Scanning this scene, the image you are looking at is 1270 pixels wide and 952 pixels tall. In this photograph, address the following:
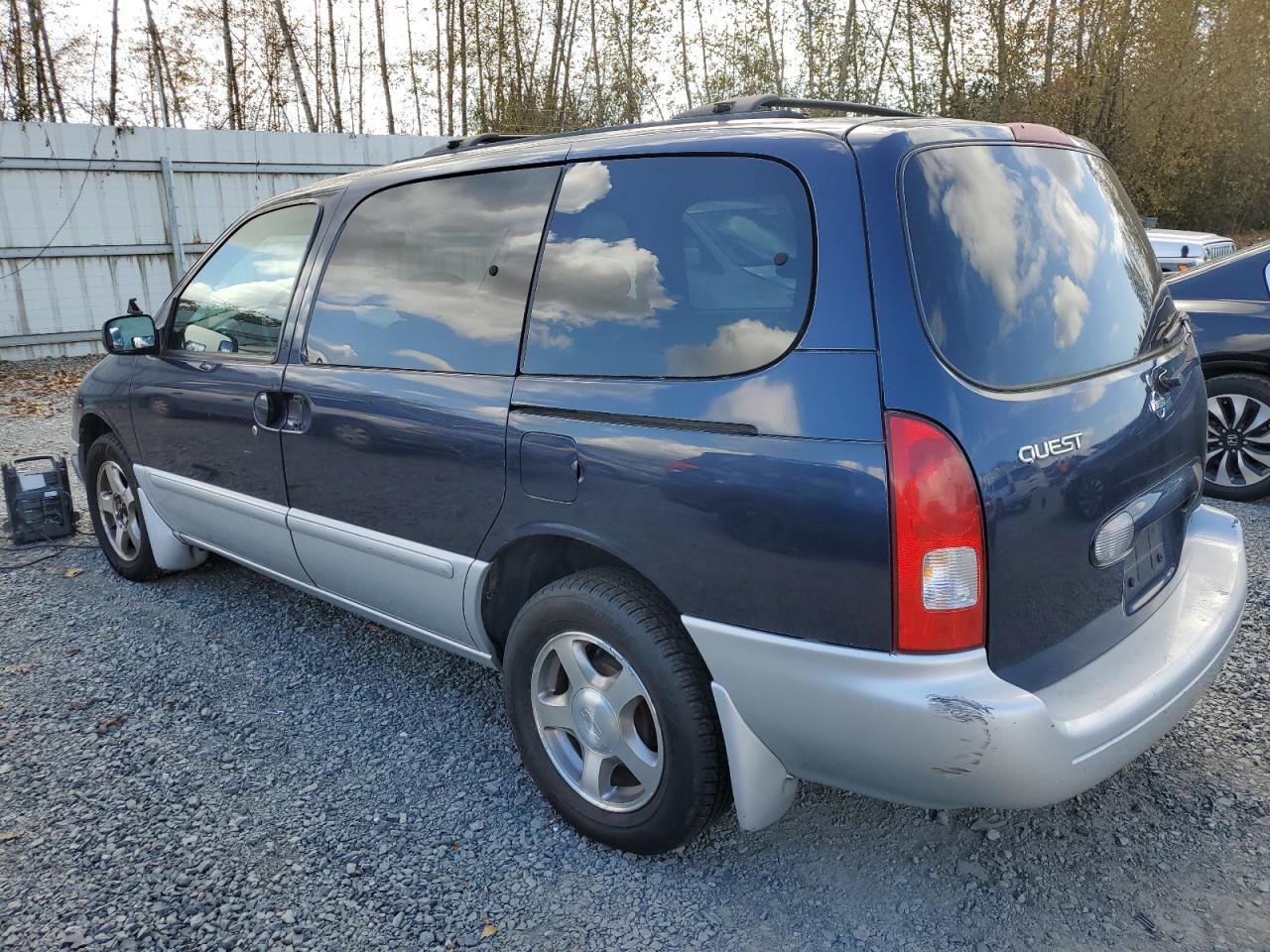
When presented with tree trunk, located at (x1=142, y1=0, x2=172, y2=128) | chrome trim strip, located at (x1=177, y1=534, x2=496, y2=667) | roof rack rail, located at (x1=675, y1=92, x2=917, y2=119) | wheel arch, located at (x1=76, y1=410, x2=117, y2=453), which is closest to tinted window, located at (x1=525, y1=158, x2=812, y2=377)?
roof rack rail, located at (x1=675, y1=92, x2=917, y2=119)

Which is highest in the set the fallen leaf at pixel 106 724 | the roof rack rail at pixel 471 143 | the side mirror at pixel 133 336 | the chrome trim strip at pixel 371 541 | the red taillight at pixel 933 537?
the roof rack rail at pixel 471 143

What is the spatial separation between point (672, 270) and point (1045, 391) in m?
0.89

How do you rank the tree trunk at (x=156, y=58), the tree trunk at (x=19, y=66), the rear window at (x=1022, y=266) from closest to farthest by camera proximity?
the rear window at (x=1022, y=266)
the tree trunk at (x=19, y=66)
the tree trunk at (x=156, y=58)

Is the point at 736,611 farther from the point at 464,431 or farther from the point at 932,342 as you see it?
the point at 464,431

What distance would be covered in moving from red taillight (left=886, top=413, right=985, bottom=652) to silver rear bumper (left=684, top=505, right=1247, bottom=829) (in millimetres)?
69

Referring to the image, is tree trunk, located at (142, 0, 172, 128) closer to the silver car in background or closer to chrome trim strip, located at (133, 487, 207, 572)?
chrome trim strip, located at (133, 487, 207, 572)

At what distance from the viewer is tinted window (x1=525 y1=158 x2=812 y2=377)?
81.2 inches

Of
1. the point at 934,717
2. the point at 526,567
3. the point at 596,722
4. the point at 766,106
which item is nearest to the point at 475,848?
the point at 596,722

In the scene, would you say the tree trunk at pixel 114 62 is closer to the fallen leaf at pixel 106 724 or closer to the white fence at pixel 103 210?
the white fence at pixel 103 210

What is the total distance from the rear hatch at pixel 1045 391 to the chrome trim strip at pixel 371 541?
1.48 m

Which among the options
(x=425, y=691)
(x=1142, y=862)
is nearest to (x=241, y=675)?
(x=425, y=691)

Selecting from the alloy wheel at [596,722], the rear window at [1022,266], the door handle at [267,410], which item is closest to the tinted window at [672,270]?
the rear window at [1022,266]

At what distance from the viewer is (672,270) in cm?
229

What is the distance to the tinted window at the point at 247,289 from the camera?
3.37 meters
